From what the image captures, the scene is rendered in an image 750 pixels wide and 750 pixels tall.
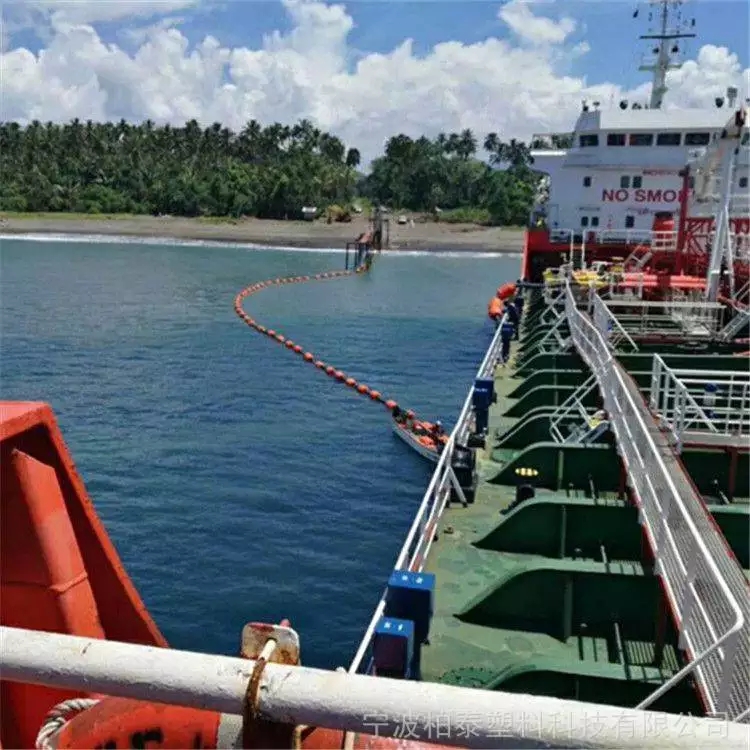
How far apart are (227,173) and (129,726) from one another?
124m

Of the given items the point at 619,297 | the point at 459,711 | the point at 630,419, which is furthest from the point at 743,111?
the point at 459,711

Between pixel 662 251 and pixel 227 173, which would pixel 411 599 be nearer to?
pixel 662 251

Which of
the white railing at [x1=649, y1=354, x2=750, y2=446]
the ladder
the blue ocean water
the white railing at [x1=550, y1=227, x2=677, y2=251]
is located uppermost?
the white railing at [x1=550, y1=227, x2=677, y2=251]

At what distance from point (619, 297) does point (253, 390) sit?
12490 mm

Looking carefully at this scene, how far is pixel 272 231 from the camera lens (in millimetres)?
111688

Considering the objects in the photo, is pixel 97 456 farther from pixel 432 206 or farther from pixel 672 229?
pixel 432 206

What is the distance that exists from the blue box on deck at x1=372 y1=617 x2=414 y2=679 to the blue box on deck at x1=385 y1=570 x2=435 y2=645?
76 centimetres

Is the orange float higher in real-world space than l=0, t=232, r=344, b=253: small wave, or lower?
lower

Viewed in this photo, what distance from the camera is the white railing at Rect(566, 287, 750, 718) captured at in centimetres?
561

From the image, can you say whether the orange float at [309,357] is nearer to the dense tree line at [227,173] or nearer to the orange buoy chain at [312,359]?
the orange buoy chain at [312,359]

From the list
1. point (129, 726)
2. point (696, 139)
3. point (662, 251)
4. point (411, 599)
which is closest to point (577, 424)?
point (411, 599)

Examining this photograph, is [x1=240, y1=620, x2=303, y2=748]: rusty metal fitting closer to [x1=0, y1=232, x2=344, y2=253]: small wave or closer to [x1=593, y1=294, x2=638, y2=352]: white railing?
[x1=593, y1=294, x2=638, y2=352]: white railing

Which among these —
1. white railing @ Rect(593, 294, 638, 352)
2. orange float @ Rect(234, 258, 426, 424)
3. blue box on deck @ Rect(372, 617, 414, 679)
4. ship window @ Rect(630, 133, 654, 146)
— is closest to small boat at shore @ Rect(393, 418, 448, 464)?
orange float @ Rect(234, 258, 426, 424)

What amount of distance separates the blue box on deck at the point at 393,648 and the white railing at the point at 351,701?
5.31 meters
